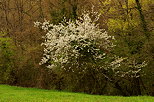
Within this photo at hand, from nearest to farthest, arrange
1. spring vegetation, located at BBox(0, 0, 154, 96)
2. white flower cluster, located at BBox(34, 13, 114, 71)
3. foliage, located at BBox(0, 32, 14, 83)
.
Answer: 1. white flower cluster, located at BBox(34, 13, 114, 71)
2. spring vegetation, located at BBox(0, 0, 154, 96)
3. foliage, located at BBox(0, 32, 14, 83)

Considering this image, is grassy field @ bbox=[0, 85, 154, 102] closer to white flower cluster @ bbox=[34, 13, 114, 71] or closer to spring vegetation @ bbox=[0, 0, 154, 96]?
spring vegetation @ bbox=[0, 0, 154, 96]

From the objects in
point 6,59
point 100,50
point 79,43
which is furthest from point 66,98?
point 6,59

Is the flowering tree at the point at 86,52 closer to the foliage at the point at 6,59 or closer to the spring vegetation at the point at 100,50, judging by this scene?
Result: the spring vegetation at the point at 100,50

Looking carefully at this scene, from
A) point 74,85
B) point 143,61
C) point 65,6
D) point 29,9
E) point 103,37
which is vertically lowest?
point 74,85

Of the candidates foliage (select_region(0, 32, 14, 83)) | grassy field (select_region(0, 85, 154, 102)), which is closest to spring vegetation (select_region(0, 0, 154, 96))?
grassy field (select_region(0, 85, 154, 102))

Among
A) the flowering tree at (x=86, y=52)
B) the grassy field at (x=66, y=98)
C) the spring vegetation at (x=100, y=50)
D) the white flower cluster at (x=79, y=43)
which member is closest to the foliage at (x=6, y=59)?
the spring vegetation at (x=100, y=50)

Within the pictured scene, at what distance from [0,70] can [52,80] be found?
26.5ft

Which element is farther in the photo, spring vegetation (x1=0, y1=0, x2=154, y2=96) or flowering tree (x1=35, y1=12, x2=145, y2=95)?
spring vegetation (x1=0, y1=0, x2=154, y2=96)

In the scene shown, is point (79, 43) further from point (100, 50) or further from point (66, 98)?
point (66, 98)

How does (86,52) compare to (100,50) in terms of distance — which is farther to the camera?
(100,50)

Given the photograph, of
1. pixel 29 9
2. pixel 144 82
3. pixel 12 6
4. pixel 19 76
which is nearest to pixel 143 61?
pixel 144 82

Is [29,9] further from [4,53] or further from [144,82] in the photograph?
[144,82]

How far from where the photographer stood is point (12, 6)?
119 ft

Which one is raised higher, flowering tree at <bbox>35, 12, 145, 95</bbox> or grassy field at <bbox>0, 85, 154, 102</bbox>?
flowering tree at <bbox>35, 12, 145, 95</bbox>
